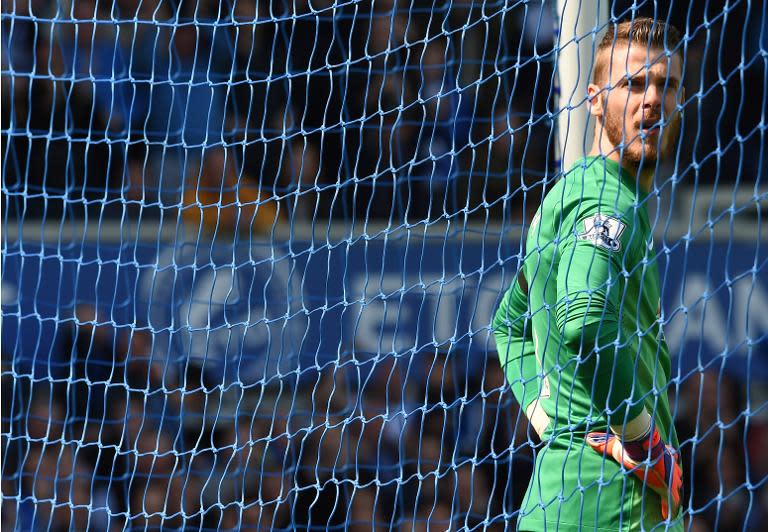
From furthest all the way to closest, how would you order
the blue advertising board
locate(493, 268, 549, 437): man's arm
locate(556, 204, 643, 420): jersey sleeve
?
1. the blue advertising board
2. locate(493, 268, 549, 437): man's arm
3. locate(556, 204, 643, 420): jersey sleeve

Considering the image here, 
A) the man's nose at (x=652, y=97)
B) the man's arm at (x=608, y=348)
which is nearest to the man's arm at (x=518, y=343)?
the man's arm at (x=608, y=348)

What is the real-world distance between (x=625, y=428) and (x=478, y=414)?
2090 millimetres

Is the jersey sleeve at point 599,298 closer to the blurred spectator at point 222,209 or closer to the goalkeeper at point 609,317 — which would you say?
the goalkeeper at point 609,317

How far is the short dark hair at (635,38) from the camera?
64.1 inches

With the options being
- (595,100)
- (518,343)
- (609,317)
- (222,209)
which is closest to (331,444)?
(222,209)

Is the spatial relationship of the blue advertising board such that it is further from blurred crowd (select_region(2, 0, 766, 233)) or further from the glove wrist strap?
the glove wrist strap

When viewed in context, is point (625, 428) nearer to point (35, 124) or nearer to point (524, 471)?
point (524, 471)

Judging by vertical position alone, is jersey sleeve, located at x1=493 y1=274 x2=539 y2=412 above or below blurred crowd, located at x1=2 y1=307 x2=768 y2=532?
above

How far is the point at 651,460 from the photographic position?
4.94ft

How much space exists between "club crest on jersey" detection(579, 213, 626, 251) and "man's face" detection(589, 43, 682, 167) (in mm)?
129

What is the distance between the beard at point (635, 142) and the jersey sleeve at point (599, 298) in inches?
4.7

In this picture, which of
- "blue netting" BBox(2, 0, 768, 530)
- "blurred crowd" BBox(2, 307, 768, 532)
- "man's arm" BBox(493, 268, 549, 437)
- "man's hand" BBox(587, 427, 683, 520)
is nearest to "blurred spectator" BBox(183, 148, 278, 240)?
"blue netting" BBox(2, 0, 768, 530)

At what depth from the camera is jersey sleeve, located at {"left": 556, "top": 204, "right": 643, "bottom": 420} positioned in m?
1.44

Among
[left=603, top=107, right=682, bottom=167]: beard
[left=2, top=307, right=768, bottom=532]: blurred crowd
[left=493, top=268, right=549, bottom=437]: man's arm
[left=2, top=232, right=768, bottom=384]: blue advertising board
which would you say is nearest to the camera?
[left=603, top=107, right=682, bottom=167]: beard
